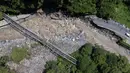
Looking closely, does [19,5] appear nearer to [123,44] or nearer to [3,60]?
[3,60]

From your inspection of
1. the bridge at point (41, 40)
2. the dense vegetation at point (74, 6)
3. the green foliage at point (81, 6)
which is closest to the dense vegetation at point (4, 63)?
the bridge at point (41, 40)

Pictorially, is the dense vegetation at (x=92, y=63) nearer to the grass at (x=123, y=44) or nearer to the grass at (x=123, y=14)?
the grass at (x=123, y=44)

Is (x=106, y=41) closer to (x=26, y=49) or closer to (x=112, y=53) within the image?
(x=112, y=53)

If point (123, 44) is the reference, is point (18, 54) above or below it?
below

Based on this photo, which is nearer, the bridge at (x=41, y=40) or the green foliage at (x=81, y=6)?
the green foliage at (x=81, y=6)

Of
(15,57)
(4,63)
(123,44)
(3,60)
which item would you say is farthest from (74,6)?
(4,63)

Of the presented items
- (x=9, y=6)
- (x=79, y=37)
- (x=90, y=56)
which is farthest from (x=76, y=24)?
(x=9, y=6)

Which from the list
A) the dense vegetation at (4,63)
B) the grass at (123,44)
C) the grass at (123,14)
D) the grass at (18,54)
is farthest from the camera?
the grass at (123,14)

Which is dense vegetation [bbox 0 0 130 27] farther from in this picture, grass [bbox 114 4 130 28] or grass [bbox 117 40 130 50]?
grass [bbox 117 40 130 50]
